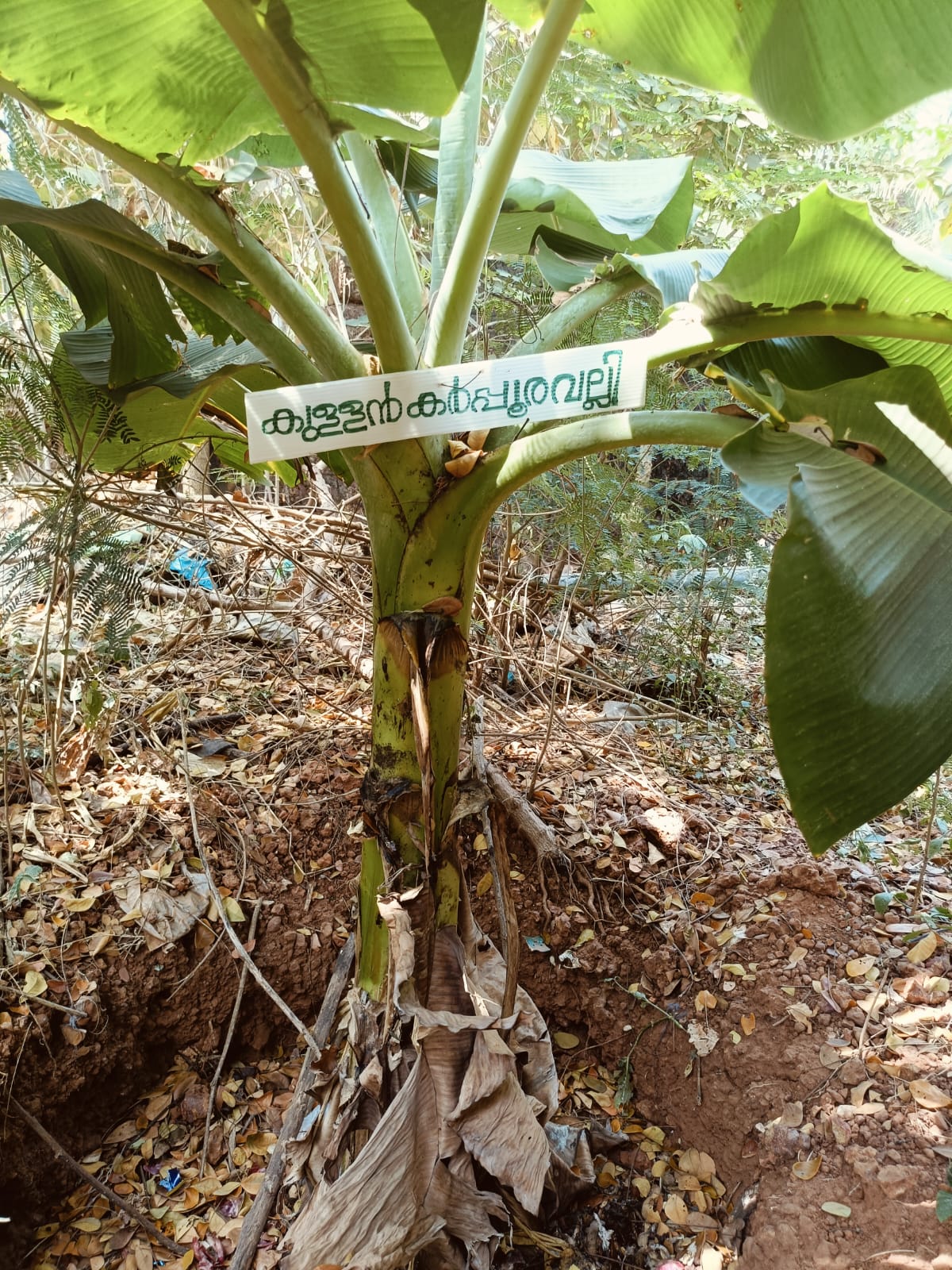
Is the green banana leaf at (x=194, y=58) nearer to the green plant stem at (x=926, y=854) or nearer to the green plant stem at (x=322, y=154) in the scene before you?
the green plant stem at (x=322, y=154)

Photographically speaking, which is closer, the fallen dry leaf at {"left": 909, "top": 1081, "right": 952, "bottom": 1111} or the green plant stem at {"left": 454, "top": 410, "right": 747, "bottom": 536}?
the green plant stem at {"left": 454, "top": 410, "right": 747, "bottom": 536}

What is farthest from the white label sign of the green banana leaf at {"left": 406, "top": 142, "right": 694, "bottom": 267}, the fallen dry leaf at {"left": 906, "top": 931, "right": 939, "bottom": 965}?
the fallen dry leaf at {"left": 906, "top": 931, "right": 939, "bottom": 965}

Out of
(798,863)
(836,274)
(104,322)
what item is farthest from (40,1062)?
(836,274)

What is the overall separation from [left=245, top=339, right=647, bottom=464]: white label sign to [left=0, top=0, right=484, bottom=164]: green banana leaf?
13.2 inches

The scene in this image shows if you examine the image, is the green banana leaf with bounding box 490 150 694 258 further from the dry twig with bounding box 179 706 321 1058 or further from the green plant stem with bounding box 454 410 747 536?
the dry twig with bounding box 179 706 321 1058

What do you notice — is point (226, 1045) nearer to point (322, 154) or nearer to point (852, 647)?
point (852, 647)

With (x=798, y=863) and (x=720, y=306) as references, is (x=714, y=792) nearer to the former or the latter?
(x=798, y=863)

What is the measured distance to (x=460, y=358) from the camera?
3.34 feet

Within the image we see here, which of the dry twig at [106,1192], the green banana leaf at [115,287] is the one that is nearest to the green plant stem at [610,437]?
the green banana leaf at [115,287]

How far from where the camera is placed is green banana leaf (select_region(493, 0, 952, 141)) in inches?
34.4

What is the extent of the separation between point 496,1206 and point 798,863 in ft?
2.99

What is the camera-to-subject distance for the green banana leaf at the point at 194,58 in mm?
769

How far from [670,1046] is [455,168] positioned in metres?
1.51

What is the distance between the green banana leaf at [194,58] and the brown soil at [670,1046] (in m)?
1.25
